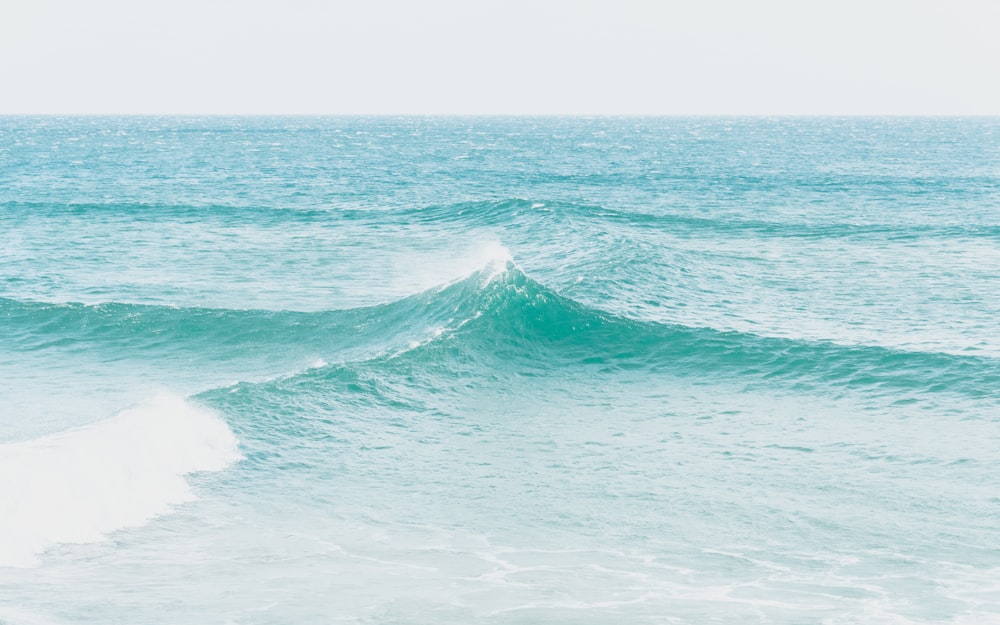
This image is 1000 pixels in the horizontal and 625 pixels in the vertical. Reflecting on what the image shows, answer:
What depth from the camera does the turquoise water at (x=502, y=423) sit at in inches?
548

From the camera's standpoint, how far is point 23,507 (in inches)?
616

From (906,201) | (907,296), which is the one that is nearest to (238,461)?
(907,296)

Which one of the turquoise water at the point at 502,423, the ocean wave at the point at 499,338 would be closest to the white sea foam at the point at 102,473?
the turquoise water at the point at 502,423

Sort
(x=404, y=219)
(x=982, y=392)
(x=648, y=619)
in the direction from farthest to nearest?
1. (x=404, y=219)
2. (x=982, y=392)
3. (x=648, y=619)

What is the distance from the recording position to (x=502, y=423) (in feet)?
70.7

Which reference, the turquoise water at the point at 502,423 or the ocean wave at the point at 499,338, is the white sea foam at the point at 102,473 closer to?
the turquoise water at the point at 502,423

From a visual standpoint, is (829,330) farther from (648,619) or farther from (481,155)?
(481,155)

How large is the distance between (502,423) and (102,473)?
316 inches

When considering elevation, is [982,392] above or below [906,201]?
below

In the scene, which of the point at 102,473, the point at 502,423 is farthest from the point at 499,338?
the point at 102,473

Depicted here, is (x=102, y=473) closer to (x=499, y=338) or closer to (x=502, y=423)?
(x=502, y=423)

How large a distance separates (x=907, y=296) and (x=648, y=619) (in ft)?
74.9

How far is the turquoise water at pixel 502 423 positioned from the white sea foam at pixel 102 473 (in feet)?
0.21

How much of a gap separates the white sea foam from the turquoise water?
0.21ft
